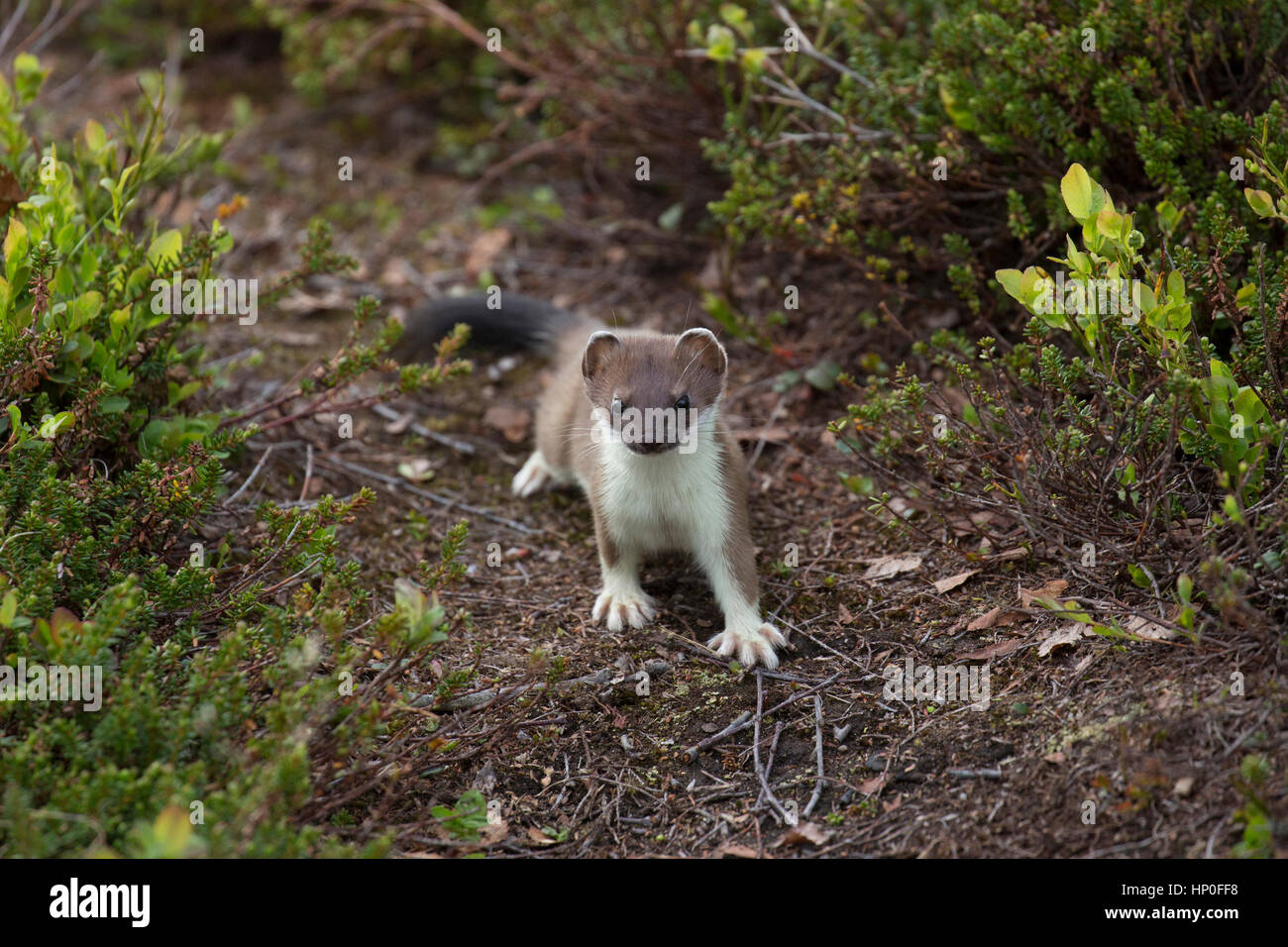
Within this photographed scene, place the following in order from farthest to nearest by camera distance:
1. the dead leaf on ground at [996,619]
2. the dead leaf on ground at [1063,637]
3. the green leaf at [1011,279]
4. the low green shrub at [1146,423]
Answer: the dead leaf on ground at [996,619] → the dead leaf on ground at [1063,637] → the green leaf at [1011,279] → the low green shrub at [1146,423]

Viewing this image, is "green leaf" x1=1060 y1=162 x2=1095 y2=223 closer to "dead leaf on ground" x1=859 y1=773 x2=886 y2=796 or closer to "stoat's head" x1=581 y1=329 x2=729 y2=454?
"stoat's head" x1=581 y1=329 x2=729 y2=454

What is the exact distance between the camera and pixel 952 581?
14.5 feet

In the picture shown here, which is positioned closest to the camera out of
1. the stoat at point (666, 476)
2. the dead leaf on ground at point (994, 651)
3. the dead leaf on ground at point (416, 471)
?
the dead leaf on ground at point (994, 651)

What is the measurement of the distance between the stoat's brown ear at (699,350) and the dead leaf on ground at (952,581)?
1.29 meters

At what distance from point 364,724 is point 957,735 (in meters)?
1.94

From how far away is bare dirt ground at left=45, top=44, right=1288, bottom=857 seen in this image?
3256 millimetres

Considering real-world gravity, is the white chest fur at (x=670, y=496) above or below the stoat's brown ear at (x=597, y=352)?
below

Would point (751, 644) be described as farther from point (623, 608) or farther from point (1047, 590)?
point (1047, 590)

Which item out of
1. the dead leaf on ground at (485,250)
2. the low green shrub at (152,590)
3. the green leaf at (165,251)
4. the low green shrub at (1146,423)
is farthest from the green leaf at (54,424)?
the dead leaf on ground at (485,250)

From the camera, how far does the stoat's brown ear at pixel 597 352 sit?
4.61m

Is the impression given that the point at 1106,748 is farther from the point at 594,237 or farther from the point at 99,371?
the point at 594,237

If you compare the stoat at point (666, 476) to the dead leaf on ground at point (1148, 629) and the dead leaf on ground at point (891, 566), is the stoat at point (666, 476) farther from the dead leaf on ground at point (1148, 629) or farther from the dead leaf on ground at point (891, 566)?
the dead leaf on ground at point (1148, 629)

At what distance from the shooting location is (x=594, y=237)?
285 inches

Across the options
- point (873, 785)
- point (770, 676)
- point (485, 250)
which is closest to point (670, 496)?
point (770, 676)
